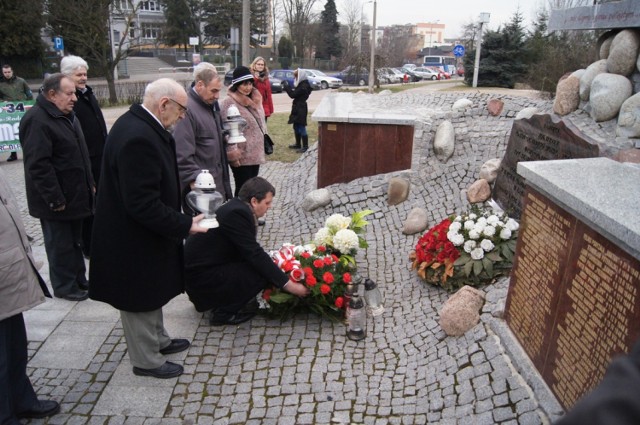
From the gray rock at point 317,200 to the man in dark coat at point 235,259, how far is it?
2.75 metres

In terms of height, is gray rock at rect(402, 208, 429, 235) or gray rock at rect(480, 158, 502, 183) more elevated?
gray rock at rect(480, 158, 502, 183)

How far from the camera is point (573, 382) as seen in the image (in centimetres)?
277

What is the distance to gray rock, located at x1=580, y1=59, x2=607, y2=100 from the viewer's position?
5.88m

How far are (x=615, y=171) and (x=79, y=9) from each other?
23.7 m

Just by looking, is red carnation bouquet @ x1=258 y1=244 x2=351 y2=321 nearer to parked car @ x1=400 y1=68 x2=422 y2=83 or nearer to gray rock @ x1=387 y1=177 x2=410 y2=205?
gray rock @ x1=387 y1=177 x2=410 y2=205

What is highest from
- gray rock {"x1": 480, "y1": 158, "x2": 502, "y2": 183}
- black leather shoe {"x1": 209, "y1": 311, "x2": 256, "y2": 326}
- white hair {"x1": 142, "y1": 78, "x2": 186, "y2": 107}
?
white hair {"x1": 142, "y1": 78, "x2": 186, "y2": 107}

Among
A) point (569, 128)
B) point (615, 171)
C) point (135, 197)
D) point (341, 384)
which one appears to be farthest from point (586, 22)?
point (135, 197)

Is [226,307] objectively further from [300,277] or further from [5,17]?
[5,17]

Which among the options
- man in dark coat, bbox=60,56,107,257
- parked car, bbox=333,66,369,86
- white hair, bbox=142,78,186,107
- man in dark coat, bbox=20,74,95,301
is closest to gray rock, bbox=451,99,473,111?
man in dark coat, bbox=60,56,107,257

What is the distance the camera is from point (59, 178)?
179 inches

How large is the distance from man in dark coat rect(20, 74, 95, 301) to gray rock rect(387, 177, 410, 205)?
335 centimetres

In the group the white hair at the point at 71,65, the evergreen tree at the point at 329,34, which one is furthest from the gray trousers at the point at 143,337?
the evergreen tree at the point at 329,34

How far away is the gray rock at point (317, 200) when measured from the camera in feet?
22.5

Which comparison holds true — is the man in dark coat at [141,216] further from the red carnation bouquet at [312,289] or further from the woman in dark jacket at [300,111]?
the woman in dark jacket at [300,111]
